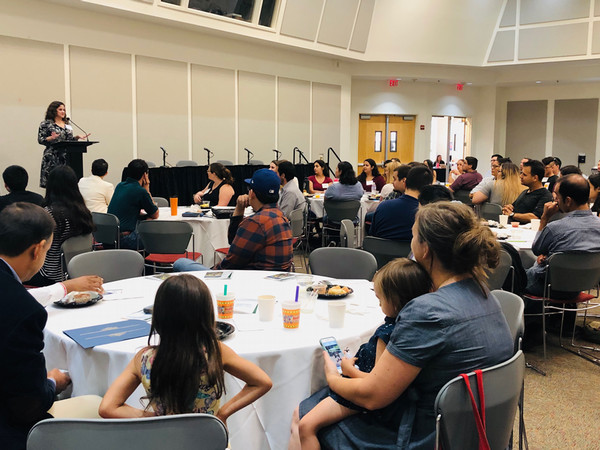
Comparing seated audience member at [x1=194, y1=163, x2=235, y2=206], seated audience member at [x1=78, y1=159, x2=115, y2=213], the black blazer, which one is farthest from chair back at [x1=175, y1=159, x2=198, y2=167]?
the black blazer

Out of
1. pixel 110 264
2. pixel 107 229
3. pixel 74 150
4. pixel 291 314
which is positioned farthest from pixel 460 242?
pixel 74 150

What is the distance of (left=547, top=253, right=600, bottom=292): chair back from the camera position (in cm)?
440

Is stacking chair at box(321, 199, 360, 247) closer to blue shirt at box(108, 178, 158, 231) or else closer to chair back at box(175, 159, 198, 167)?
blue shirt at box(108, 178, 158, 231)

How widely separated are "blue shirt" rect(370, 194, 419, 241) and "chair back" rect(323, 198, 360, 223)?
288 centimetres

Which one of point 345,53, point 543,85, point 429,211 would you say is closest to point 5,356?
point 429,211

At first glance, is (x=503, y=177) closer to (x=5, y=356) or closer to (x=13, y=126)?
(x=5, y=356)

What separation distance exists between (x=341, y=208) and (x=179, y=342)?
20.2 feet

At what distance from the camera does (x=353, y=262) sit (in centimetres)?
405

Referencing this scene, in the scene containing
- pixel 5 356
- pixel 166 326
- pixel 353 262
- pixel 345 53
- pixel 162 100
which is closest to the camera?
pixel 5 356

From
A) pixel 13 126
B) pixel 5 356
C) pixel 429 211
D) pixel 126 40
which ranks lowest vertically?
pixel 5 356

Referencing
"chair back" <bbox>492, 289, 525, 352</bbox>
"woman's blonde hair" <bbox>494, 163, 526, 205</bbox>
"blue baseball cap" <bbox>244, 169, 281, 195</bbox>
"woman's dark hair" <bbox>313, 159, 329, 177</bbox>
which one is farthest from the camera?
"woman's dark hair" <bbox>313, 159, 329, 177</bbox>

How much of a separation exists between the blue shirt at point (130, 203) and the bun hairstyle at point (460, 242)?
4.55 m

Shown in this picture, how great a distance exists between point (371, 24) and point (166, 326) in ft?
48.6

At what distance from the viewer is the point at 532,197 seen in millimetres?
6605
